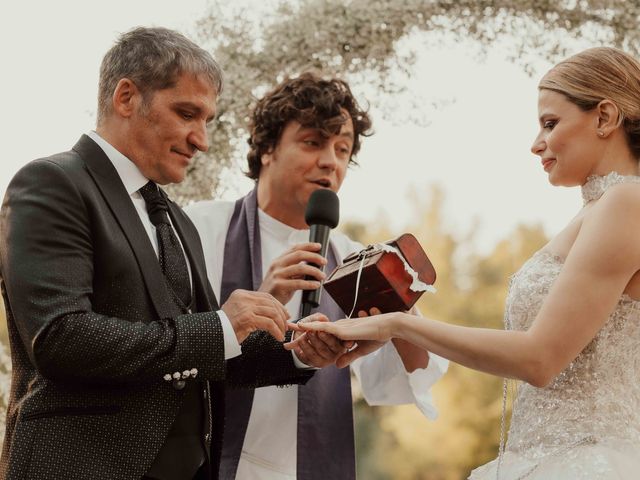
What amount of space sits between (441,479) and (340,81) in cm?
1914

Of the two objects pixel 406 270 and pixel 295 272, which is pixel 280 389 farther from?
pixel 406 270

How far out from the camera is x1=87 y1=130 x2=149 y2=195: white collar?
3.18 metres

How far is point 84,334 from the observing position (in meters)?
2.67

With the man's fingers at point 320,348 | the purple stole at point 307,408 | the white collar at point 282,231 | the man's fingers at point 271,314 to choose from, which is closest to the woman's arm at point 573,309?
the man's fingers at point 271,314

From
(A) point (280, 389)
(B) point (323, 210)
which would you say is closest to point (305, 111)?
(B) point (323, 210)

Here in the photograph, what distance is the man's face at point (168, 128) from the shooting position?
3.27 m

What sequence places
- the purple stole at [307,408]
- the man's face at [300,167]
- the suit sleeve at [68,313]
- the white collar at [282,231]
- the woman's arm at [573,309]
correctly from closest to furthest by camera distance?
the suit sleeve at [68,313] < the woman's arm at [573,309] < the purple stole at [307,408] < the man's face at [300,167] < the white collar at [282,231]

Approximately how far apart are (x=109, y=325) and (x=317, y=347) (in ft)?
3.36

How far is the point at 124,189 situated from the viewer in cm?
307

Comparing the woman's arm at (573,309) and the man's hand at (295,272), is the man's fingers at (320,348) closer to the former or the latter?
the man's hand at (295,272)

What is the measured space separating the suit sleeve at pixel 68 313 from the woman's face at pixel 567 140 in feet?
4.29

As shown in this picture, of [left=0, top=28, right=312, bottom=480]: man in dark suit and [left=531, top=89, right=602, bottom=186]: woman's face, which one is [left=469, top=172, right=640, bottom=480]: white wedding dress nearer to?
[left=531, top=89, right=602, bottom=186]: woman's face

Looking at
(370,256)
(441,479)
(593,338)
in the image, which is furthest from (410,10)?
(441,479)

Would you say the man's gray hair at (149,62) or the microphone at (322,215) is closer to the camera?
the man's gray hair at (149,62)
